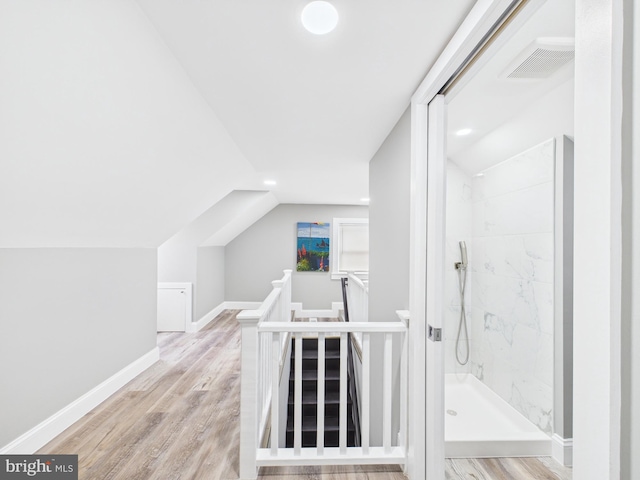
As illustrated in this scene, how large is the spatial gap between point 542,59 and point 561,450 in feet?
7.15

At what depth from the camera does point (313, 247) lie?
6.26 m

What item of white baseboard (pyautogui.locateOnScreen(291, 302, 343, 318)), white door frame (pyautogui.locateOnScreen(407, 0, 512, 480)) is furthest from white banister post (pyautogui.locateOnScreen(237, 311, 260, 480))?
white baseboard (pyautogui.locateOnScreen(291, 302, 343, 318))

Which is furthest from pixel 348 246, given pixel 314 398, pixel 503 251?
pixel 503 251

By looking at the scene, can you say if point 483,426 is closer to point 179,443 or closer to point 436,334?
point 436,334

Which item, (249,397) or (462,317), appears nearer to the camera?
(249,397)

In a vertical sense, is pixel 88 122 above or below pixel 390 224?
above

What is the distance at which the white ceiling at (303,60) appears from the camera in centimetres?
110

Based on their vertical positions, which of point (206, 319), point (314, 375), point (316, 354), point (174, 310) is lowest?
point (314, 375)

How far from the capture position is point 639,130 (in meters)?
0.51

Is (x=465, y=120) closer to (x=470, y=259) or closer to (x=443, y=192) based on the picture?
(x=443, y=192)

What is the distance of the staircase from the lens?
3619 millimetres

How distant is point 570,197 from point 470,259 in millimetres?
A: 1111

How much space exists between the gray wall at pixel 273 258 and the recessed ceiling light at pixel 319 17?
5.09 meters

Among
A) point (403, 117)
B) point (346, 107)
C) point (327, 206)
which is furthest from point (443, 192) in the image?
point (327, 206)
